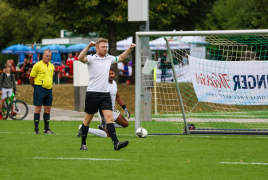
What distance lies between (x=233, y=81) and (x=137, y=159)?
15.8 feet

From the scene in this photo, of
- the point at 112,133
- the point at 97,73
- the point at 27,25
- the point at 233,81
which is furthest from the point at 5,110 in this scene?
the point at 27,25

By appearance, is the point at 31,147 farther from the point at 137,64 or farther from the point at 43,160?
the point at 137,64

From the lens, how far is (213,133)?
9.98 m

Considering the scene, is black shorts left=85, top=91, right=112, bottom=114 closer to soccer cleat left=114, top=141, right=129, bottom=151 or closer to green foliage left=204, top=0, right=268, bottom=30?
soccer cleat left=114, top=141, right=129, bottom=151

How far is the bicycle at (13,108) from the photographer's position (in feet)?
52.6

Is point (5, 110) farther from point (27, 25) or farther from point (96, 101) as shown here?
point (27, 25)

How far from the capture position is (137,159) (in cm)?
667

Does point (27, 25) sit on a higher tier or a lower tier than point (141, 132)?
higher

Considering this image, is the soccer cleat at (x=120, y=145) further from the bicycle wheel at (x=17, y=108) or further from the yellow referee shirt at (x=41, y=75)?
the bicycle wheel at (x=17, y=108)

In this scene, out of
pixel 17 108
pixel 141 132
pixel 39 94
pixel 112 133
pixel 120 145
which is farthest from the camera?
pixel 17 108

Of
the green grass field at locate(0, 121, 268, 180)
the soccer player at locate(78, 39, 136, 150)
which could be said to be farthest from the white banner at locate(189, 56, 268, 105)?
the soccer player at locate(78, 39, 136, 150)

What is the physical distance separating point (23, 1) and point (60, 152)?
1644cm

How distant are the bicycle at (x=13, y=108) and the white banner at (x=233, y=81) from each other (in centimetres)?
758

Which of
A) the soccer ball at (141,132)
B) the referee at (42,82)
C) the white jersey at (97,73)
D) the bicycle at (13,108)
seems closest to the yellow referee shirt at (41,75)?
the referee at (42,82)
